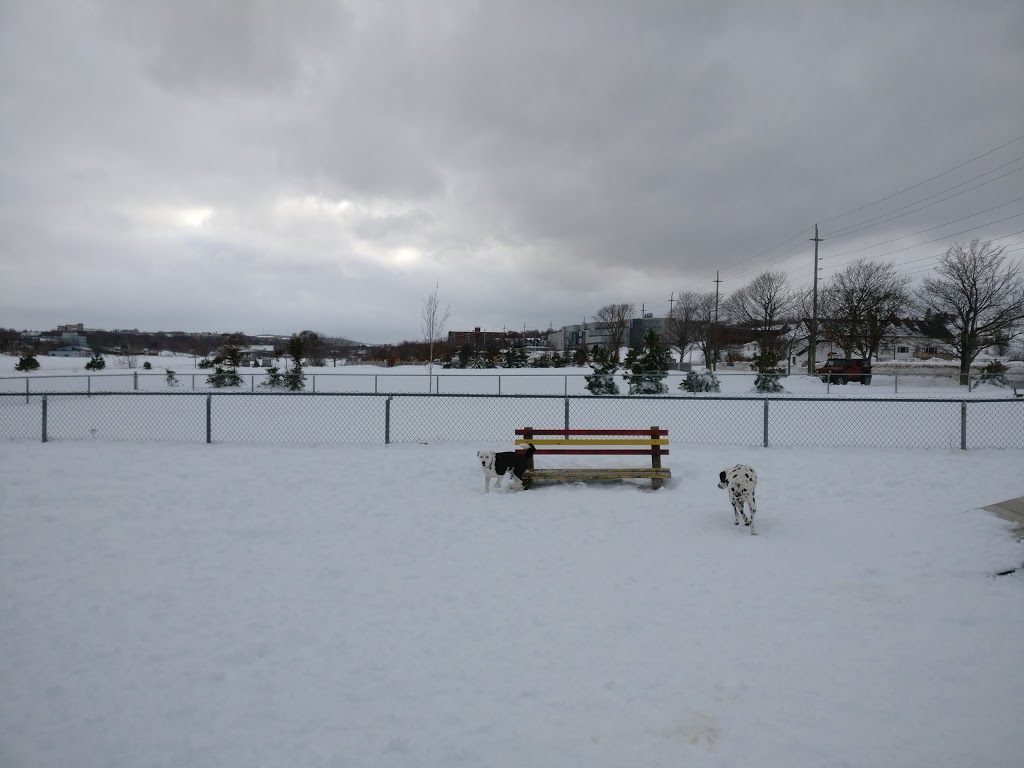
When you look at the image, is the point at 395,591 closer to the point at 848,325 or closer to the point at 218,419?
the point at 218,419

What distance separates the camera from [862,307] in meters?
48.0

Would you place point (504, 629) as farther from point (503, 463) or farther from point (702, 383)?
point (702, 383)

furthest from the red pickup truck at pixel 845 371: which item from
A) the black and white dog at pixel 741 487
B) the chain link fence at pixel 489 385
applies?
the black and white dog at pixel 741 487

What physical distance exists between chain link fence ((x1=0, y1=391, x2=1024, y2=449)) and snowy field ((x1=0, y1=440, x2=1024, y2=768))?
415cm

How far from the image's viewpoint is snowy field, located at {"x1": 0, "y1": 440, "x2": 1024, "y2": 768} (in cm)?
324

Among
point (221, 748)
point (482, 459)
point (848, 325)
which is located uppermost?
point (848, 325)

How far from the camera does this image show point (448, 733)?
331cm

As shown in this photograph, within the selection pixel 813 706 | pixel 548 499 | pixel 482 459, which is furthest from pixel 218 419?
pixel 813 706

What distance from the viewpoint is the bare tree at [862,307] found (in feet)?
154

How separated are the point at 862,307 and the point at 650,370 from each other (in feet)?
107

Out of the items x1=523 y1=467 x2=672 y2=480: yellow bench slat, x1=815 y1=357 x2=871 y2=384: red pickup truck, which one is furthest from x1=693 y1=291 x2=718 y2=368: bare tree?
x1=523 y1=467 x2=672 y2=480: yellow bench slat

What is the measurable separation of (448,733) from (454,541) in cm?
329

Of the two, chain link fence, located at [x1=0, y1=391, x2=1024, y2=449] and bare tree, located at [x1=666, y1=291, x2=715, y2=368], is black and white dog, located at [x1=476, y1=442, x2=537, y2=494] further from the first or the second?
bare tree, located at [x1=666, y1=291, x2=715, y2=368]

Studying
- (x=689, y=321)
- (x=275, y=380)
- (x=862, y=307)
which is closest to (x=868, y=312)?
(x=862, y=307)
